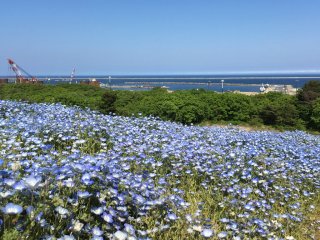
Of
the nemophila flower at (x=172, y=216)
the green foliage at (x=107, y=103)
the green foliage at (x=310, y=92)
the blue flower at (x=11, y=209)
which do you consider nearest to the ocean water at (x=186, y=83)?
the green foliage at (x=310, y=92)

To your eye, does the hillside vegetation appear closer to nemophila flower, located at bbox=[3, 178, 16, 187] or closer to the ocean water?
the ocean water

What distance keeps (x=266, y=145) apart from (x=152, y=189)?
329 centimetres

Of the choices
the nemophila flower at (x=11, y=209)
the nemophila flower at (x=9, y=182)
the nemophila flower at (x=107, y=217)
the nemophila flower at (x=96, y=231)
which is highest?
the nemophila flower at (x=9, y=182)

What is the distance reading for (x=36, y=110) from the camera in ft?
20.6

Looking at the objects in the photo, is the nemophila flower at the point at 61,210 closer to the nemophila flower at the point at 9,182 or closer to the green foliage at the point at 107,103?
the nemophila flower at the point at 9,182

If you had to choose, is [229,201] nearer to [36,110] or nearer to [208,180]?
[208,180]

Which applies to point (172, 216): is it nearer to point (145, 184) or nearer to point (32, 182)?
point (145, 184)

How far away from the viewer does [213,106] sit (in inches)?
416

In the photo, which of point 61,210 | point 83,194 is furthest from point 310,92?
point 61,210

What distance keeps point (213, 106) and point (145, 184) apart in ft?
24.8

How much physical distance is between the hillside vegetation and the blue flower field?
3.28 meters

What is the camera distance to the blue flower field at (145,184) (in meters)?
2.42

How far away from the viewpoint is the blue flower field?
7.95 feet

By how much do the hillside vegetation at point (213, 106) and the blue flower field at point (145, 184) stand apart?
328 centimetres
